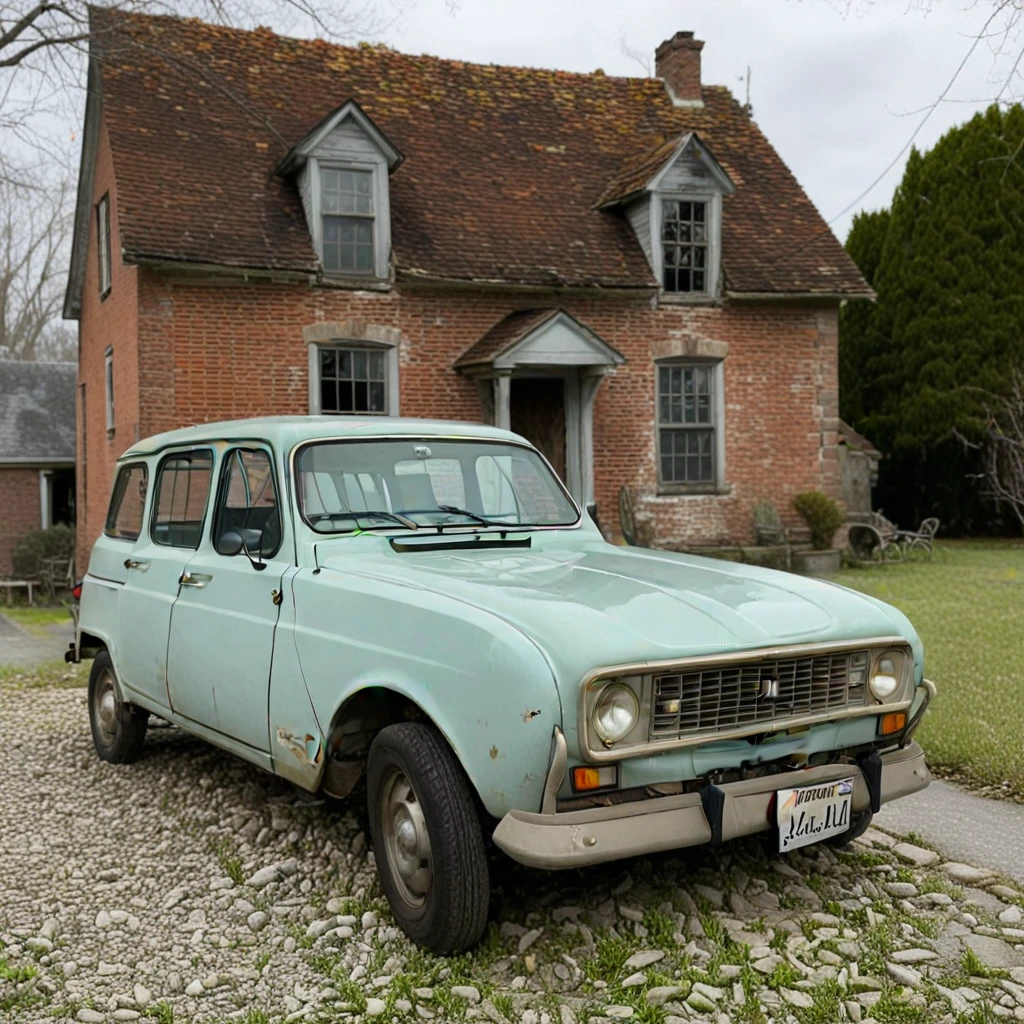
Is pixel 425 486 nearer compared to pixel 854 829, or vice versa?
pixel 854 829

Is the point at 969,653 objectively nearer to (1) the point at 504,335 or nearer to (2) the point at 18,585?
(1) the point at 504,335

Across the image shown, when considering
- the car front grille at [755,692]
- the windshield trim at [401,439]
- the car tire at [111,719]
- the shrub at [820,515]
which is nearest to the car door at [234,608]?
the windshield trim at [401,439]

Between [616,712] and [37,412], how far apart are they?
27.0 metres

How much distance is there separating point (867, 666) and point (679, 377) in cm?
1332

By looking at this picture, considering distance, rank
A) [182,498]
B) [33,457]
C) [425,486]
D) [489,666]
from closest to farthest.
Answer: [489,666] → [425,486] → [182,498] → [33,457]

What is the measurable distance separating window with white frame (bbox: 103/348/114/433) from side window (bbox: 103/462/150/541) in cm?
1102

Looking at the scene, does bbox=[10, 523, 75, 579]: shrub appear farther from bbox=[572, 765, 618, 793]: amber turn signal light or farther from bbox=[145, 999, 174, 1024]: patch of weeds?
bbox=[572, 765, 618, 793]: amber turn signal light

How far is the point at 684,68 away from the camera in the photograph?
1950cm

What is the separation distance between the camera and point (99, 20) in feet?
51.3

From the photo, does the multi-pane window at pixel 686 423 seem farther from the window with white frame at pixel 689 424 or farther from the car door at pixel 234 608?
the car door at pixel 234 608

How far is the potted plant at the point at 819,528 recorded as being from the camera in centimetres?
1716

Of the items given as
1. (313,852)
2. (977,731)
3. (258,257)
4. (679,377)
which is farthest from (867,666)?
(679,377)

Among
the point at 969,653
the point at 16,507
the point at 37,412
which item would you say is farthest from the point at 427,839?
the point at 37,412

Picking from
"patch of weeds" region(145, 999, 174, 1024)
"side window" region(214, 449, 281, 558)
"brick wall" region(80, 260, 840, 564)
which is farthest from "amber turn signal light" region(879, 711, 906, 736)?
"brick wall" region(80, 260, 840, 564)
